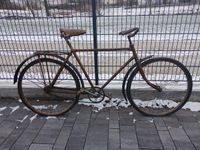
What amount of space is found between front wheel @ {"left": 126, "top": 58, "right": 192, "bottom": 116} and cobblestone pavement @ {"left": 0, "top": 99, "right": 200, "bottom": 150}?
164 mm

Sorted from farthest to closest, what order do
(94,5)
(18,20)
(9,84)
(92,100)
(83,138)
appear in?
1. (9,84)
2. (92,100)
3. (18,20)
4. (94,5)
5. (83,138)

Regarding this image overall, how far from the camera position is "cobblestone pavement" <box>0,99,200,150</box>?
2889 millimetres

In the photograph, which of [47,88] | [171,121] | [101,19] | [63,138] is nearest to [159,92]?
[171,121]

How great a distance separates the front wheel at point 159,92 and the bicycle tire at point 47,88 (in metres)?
0.98

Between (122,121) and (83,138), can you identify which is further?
(122,121)

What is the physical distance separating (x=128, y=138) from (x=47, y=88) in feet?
4.76

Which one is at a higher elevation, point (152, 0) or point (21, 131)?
point (152, 0)

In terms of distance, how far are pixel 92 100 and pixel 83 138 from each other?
0.80 metres

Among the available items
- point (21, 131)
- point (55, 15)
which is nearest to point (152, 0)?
point (55, 15)

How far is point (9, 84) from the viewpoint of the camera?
3975 millimetres

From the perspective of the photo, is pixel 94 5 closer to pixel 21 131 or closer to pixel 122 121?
pixel 122 121

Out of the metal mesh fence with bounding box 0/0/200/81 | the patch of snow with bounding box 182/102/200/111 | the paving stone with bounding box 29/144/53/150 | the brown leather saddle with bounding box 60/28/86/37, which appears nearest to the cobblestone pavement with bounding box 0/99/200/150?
the paving stone with bounding box 29/144/53/150

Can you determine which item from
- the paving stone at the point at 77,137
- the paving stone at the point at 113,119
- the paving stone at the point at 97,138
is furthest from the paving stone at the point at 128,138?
the paving stone at the point at 77,137

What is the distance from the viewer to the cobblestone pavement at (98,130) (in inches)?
114
